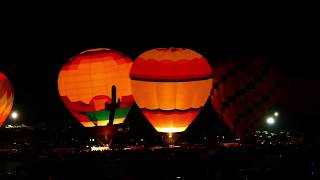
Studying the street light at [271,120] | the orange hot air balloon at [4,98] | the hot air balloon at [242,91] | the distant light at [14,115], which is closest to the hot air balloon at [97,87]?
the orange hot air balloon at [4,98]

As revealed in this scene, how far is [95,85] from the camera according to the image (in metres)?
22.8

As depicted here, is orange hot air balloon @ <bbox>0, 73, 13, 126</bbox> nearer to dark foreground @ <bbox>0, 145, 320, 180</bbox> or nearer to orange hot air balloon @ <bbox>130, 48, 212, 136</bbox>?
dark foreground @ <bbox>0, 145, 320, 180</bbox>

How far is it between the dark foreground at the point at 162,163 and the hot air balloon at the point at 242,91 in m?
1.33

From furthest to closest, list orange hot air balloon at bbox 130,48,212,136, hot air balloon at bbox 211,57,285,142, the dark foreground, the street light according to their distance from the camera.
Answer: the street light
hot air balloon at bbox 211,57,285,142
orange hot air balloon at bbox 130,48,212,136
the dark foreground

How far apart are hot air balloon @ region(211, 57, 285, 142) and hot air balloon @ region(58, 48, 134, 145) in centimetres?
217

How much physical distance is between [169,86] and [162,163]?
2.07m

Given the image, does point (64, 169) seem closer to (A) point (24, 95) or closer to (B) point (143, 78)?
(B) point (143, 78)

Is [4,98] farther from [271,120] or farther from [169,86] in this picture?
[271,120]

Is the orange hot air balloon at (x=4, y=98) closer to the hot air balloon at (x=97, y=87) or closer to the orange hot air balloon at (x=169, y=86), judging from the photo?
the hot air balloon at (x=97, y=87)

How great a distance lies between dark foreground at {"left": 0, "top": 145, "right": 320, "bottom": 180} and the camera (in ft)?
64.6

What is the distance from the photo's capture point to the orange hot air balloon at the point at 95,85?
22797 mm

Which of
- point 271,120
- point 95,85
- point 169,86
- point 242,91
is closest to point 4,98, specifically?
point 95,85

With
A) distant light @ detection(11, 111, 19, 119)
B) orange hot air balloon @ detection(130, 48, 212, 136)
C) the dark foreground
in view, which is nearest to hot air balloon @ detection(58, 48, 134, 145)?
orange hot air balloon @ detection(130, 48, 212, 136)

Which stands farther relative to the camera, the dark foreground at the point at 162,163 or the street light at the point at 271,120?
the street light at the point at 271,120
